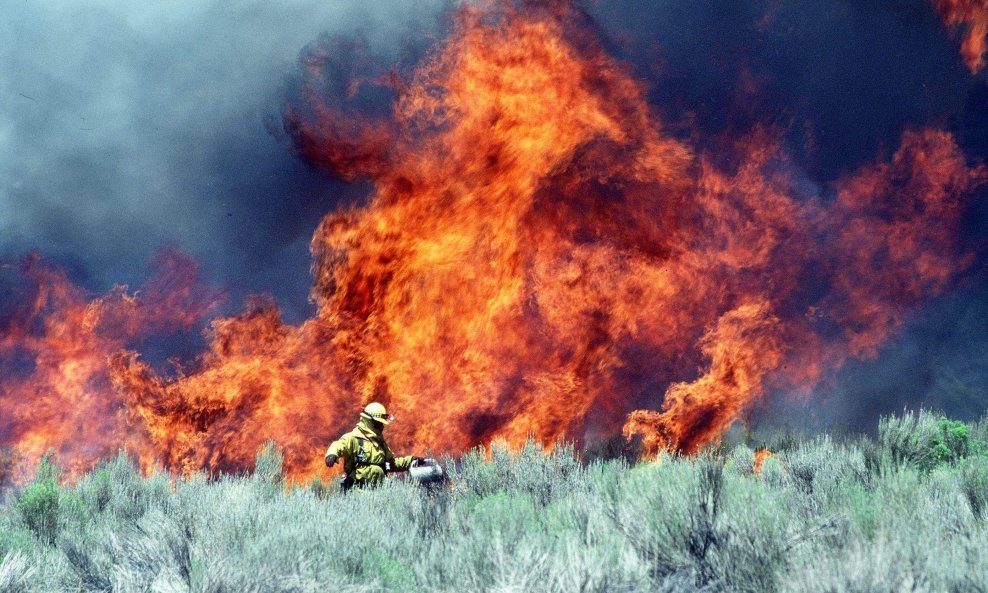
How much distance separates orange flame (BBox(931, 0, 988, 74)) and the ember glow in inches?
49.5

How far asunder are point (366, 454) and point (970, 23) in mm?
10563

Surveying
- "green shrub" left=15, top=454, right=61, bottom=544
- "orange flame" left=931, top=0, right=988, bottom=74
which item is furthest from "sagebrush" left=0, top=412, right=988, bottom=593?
"orange flame" left=931, top=0, right=988, bottom=74

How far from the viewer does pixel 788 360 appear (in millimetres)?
12133

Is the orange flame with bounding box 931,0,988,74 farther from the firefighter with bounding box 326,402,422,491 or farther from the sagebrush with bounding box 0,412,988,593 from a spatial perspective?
the firefighter with bounding box 326,402,422,491

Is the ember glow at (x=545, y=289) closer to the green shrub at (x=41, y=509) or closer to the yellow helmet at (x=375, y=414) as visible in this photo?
the yellow helmet at (x=375, y=414)

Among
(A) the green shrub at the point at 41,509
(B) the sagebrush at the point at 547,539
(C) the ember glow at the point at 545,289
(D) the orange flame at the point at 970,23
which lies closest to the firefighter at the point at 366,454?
(B) the sagebrush at the point at 547,539

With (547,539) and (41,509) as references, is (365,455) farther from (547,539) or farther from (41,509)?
(547,539)

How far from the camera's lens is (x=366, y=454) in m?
8.55

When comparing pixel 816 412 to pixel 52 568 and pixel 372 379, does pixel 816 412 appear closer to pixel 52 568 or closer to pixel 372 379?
pixel 372 379

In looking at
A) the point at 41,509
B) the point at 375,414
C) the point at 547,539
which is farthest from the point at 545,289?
the point at 547,539

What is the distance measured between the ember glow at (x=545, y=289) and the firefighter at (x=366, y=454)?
3.45 m

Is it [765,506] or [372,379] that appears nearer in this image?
[765,506]

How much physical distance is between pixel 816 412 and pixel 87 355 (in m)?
11.1

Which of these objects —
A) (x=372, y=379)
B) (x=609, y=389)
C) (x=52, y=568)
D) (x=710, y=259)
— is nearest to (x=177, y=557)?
(x=52, y=568)
